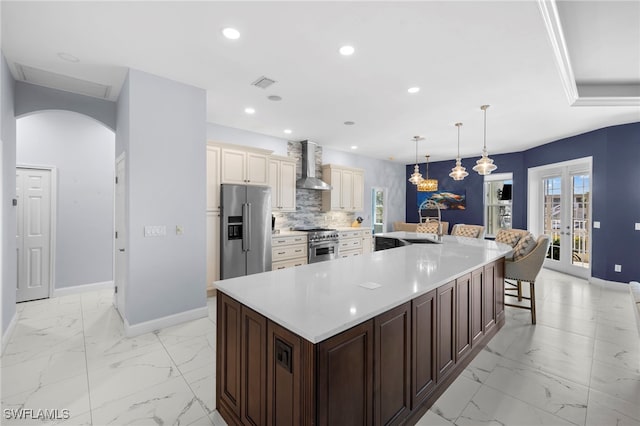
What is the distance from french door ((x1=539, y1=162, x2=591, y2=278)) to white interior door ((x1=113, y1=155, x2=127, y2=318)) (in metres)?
7.35

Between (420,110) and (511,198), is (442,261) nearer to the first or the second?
(420,110)

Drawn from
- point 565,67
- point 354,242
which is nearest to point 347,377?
point 565,67

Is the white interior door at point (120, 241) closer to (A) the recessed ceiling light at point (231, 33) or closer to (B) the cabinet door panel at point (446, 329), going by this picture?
(A) the recessed ceiling light at point (231, 33)

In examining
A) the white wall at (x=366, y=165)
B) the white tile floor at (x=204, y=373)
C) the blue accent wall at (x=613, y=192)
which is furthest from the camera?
the white wall at (x=366, y=165)

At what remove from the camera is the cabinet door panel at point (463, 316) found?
224cm

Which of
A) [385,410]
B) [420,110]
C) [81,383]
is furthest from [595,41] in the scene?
[81,383]

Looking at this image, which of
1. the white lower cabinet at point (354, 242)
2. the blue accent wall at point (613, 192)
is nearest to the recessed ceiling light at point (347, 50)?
the white lower cabinet at point (354, 242)

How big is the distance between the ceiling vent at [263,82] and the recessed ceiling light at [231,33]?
74 cm

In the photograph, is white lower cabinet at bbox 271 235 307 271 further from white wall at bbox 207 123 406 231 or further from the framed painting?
the framed painting

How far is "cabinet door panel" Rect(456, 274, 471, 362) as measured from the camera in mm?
2240

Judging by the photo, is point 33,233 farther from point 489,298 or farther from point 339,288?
point 489,298

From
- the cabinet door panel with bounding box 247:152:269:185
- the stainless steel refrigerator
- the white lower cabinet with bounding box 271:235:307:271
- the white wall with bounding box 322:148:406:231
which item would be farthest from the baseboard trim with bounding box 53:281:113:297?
the white wall with bounding box 322:148:406:231

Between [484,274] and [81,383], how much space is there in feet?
11.5

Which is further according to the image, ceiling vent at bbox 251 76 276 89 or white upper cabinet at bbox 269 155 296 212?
white upper cabinet at bbox 269 155 296 212
